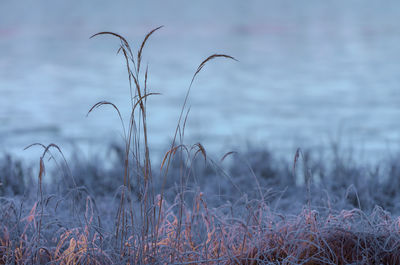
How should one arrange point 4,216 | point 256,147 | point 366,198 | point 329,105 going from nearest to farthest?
point 4,216 < point 366,198 < point 256,147 < point 329,105

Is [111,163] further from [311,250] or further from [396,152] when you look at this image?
[311,250]

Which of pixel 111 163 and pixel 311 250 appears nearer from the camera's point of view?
pixel 311 250

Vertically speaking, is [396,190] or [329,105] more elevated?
[329,105]

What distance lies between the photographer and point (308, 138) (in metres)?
5.86

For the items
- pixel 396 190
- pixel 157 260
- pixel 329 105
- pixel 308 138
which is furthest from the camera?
pixel 329 105

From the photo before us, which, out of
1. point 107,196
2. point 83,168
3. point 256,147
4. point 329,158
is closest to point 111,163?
point 83,168

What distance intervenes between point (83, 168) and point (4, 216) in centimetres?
202

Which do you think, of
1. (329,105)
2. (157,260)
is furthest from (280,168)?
(329,105)

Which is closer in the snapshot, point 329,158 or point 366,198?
point 366,198

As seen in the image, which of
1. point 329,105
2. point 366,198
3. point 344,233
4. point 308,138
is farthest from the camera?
point 329,105

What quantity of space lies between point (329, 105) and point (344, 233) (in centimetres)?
595

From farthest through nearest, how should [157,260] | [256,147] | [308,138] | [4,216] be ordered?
[308,138] → [256,147] → [4,216] → [157,260]

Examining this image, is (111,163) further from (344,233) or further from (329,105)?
(329,105)

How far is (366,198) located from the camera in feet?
13.8
